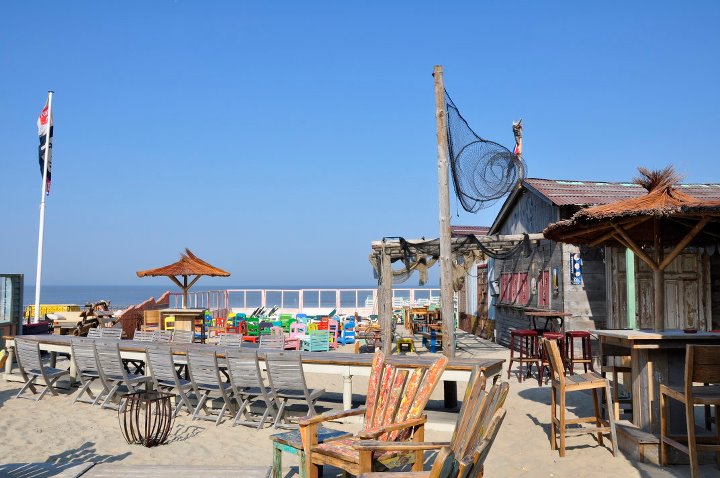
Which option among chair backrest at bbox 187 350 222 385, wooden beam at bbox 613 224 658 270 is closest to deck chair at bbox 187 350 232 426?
chair backrest at bbox 187 350 222 385

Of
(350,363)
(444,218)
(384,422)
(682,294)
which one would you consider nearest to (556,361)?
(384,422)

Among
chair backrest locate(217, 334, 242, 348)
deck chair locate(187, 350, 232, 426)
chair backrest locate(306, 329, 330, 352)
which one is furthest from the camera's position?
chair backrest locate(306, 329, 330, 352)

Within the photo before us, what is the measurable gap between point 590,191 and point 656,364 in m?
7.72

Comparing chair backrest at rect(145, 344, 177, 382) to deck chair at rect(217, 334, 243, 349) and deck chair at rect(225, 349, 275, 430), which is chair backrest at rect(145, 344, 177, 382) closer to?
deck chair at rect(225, 349, 275, 430)

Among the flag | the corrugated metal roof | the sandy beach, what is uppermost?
the flag

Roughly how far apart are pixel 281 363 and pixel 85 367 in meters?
3.05

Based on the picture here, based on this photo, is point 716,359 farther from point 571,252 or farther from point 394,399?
point 571,252

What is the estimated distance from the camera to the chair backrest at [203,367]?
680 centimetres

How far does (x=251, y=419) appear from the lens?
267 inches

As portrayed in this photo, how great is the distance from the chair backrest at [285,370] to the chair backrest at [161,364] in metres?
1.37

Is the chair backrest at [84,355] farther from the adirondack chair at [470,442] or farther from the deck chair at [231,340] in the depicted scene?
the adirondack chair at [470,442]

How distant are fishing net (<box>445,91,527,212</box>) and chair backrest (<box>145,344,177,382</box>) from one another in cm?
537

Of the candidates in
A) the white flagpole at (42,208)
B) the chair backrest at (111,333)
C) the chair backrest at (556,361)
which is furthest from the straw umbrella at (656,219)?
the white flagpole at (42,208)

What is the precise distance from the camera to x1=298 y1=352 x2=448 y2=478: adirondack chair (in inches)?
155
